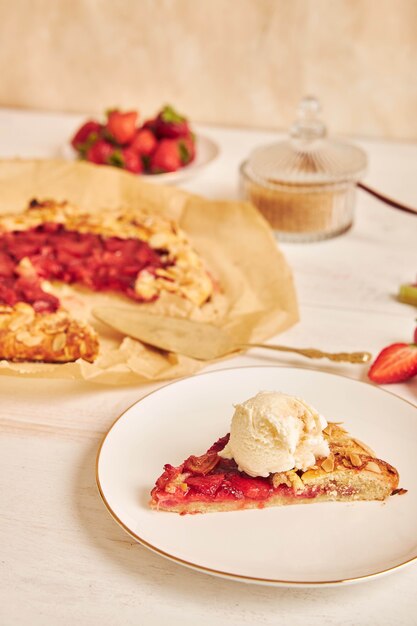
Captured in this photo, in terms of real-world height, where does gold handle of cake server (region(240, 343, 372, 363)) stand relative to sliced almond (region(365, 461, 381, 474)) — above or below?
below

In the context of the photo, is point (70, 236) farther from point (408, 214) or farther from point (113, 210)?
point (408, 214)

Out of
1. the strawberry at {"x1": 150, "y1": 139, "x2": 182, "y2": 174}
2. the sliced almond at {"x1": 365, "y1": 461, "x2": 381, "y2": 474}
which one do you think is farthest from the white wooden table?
the strawberry at {"x1": 150, "y1": 139, "x2": 182, "y2": 174}

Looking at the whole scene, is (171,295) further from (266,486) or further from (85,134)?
(85,134)

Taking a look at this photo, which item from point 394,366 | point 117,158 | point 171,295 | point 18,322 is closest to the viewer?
point 394,366

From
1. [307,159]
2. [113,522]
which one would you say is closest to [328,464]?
[113,522]

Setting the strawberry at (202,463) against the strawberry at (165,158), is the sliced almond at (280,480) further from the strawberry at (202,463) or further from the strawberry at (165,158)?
the strawberry at (165,158)

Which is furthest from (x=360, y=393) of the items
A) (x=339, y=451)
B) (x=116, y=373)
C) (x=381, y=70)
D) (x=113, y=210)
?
(x=381, y=70)

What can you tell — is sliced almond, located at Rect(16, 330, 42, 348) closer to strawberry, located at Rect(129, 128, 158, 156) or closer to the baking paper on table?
the baking paper on table
